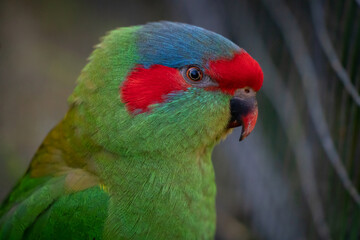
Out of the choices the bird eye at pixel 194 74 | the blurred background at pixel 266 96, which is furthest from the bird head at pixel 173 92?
the blurred background at pixel 266 96

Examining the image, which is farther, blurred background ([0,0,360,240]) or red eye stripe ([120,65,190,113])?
blurred background ([0,0,360,240])

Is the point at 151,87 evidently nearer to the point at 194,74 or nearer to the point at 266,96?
the point at 194,74

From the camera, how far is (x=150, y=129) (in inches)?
67.2

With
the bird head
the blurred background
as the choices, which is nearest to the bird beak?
the bird head

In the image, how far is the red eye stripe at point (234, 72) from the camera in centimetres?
169

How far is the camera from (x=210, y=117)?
174cm

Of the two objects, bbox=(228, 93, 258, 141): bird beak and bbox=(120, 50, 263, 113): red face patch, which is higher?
bbox=(120, 50, 263, 113): red face patch

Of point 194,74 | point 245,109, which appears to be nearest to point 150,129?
point 194,74

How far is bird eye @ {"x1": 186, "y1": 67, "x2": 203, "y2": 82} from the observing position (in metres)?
1.71

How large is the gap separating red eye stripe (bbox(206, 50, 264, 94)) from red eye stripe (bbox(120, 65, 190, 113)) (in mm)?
131

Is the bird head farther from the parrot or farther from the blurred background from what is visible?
the blurred background

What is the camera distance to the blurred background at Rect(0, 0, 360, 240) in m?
2.16

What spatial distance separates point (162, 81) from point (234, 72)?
29cm

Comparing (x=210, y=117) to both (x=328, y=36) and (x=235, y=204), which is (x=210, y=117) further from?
(x=235, y=204)
